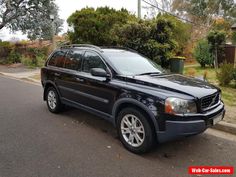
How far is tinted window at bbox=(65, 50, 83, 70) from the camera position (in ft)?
16.5

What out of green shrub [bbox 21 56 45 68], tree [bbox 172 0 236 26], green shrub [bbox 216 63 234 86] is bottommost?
green shrub [bbox 216 63 234 86]

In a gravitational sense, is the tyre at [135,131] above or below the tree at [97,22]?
below

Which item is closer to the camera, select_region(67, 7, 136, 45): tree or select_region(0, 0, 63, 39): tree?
select_region(67, 7, 136, 45): tree

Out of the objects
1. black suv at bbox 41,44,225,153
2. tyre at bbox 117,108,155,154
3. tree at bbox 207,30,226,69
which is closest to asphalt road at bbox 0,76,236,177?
tyre at bbox 117,108,155,154

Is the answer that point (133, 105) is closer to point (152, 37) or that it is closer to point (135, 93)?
point (135, 93)

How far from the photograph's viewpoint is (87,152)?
12.5ft

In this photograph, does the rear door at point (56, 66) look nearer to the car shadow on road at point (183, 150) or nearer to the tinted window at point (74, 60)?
the tinted window at point (74, 60)

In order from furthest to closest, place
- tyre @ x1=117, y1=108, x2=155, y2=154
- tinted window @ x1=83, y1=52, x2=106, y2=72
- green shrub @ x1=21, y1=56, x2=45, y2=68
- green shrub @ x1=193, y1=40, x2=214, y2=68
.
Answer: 1. green shrub @ x1=21, y1=56, x2=45, y2=68
2. green shrub @ x1=193, y1=40, x2=214, y2=68
3. tinted window @ x1=83, y1=52, x2=106, y2=72
4. tyre @ x1=117, y1=108, x2=155, y2=154

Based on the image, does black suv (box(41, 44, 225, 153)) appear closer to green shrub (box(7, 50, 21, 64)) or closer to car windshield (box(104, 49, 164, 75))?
car windshield (box(104, 49, 164, 75))

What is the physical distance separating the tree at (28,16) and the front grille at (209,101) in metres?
20.3

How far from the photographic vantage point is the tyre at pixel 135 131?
11.7ft

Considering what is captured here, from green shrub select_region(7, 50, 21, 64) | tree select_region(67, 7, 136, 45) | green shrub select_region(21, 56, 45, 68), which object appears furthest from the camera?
green shrub select_region(7, 50, 21, 64)

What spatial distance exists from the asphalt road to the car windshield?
131cm

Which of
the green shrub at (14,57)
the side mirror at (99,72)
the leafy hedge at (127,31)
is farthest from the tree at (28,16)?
the side mirror at (99,72)
